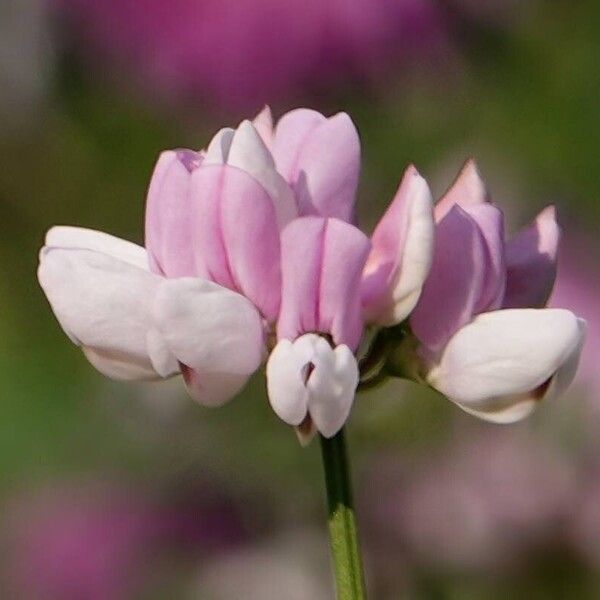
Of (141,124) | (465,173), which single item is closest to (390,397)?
(141,124)

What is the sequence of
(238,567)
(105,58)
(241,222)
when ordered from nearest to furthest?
(241,222), (238,567), (105,58)

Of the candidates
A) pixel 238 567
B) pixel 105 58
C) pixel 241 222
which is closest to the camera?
pixel 241 222

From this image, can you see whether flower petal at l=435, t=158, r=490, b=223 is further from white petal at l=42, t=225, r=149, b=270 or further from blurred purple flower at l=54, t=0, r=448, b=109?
blurred purple flower at l=54, t=0, r=448, b=109

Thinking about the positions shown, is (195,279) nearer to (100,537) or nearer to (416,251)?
(416,251)

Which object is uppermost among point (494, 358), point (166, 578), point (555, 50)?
point (555, 50)

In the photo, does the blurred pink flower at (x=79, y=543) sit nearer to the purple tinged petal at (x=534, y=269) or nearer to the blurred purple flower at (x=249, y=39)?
the blurred purple flower at (x=249, y=39)

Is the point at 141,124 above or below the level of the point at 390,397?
above

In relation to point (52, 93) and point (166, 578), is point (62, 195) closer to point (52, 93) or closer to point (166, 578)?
point (52, 93)

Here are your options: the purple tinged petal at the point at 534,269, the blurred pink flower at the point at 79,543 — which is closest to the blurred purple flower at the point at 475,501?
the blurred pink flower at the point at 79,543
